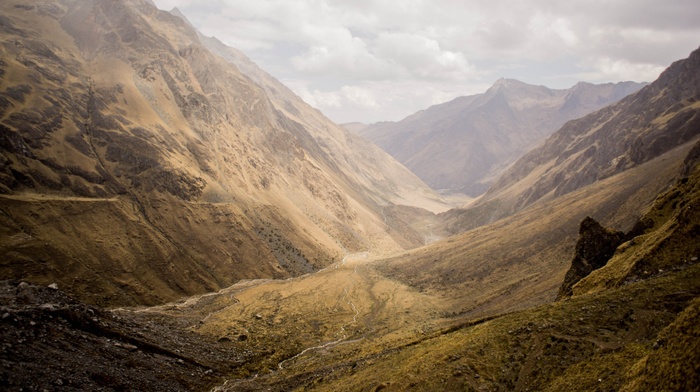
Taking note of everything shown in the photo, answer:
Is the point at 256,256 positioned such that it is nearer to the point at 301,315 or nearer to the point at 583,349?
the point at 301,315

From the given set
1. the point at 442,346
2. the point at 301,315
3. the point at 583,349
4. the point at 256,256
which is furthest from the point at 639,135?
the point at 583,349

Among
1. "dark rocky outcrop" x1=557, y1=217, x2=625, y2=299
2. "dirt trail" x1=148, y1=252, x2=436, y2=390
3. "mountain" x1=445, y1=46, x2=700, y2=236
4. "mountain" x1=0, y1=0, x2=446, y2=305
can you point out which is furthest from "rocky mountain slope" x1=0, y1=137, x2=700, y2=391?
"mountain" x1=445, y1=46, x2=700, y2=236

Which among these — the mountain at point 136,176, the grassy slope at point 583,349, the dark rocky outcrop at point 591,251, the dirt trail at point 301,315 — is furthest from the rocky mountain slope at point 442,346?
the mountain at point 136,176

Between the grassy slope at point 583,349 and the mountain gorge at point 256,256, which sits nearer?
the grassy slope at point 583,349

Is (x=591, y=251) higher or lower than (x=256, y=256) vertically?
lower

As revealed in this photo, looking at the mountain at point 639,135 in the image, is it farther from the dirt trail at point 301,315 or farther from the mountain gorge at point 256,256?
the dirt trail at point 301,315

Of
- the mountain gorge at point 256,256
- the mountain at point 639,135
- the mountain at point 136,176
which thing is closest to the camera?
the mountain gorge at point 256,256
